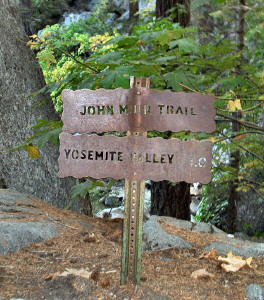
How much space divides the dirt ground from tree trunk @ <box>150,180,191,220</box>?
188 cm

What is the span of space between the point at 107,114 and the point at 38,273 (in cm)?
103

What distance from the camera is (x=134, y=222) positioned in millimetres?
2182

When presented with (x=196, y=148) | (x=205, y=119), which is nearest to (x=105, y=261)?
(x=196, y=148)

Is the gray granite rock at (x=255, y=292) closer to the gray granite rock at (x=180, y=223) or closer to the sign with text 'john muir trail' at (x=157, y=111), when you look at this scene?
the sign with text 'john muir trail' at (x=157, y=111)

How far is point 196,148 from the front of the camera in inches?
84.7

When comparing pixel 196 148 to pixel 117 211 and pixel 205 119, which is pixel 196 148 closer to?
pixel 205 119

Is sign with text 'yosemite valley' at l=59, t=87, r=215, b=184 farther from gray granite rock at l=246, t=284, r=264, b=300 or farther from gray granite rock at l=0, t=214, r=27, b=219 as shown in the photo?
gray granite rock at l=0, t=214, r=27, b=219

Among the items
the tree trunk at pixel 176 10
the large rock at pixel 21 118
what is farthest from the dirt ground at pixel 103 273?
the tree trunk at pixel 176 10

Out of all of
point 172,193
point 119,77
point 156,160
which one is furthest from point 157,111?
point 172,193

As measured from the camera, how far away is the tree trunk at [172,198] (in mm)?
4918

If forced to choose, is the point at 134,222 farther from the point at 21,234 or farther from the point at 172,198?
the point at 172,198

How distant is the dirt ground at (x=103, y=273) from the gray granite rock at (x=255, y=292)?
35 millimetres

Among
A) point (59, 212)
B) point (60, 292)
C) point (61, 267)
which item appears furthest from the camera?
point (59, 212)

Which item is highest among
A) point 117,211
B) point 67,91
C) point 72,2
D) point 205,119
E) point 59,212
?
point 72,2
